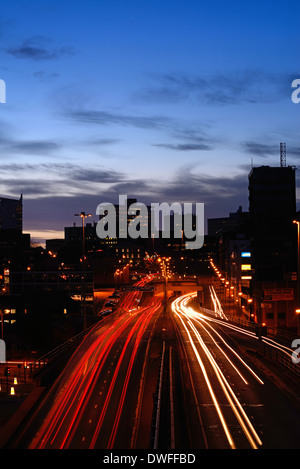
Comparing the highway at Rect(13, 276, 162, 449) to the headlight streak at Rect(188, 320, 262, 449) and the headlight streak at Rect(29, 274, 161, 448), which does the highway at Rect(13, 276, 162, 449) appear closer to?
the headlight streak at Rect(29, 274, 161, 448)

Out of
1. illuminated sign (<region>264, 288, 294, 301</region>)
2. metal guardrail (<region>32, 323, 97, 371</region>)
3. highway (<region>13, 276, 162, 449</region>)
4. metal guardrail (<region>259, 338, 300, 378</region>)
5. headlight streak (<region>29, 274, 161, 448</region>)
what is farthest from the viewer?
illuminated sign (<region>264, 288, 294, 301</region>)

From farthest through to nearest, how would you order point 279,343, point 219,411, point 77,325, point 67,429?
point 77,325, point 279,343, point 219,411, point 67,429

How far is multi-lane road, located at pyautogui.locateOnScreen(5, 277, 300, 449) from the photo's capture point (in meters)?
16.5

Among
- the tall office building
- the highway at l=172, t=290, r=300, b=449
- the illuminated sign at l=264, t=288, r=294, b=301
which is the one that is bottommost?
the highway at l=172, t=290, r=300, b=449

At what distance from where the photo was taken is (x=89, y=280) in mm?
92688

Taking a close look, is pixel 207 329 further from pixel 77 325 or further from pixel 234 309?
pixel 234 309

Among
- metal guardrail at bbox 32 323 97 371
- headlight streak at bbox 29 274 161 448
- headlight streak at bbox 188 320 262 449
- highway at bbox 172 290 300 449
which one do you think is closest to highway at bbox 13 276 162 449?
headlight streak at bbox 29 274 161 448

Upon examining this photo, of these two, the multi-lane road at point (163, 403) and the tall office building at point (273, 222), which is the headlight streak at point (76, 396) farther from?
the tall office building at point (273, 222)

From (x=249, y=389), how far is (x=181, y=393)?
3.31m

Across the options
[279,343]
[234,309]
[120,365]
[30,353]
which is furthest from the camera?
[234,309]

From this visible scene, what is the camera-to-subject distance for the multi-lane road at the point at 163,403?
650 inches

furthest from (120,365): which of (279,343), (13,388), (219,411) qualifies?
(279,343)

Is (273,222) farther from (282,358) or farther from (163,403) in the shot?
(163,403)
